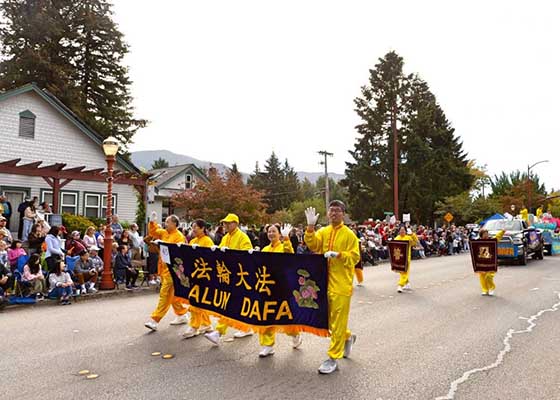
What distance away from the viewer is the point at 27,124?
21672mm

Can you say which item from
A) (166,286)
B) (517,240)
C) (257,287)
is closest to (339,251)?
(257,287)

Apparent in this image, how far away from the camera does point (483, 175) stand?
6419 cm

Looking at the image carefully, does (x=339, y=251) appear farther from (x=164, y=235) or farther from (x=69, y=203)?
(x=69, y=203)

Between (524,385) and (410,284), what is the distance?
8.63 metres

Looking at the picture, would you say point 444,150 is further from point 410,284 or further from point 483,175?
point 410,284

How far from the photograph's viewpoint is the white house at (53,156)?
20359 mm

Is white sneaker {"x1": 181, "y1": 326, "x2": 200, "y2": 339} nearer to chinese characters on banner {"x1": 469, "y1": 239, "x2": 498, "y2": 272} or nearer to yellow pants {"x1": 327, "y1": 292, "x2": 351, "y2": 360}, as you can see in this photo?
yellow pants {"x1": 327, "y1": 292, "x2": 351, "y2": 360}

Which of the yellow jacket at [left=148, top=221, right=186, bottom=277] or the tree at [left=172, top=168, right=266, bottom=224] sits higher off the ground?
the tree at [left=172, top=168, right=266, bottom=224]


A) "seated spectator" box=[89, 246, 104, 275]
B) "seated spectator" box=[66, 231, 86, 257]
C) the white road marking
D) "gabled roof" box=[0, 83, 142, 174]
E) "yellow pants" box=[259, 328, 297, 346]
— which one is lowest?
the white road marking

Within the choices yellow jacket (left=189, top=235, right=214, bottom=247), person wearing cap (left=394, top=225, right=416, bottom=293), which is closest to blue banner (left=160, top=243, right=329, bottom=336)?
yellow jacket (left=189, top=235, right=214, bottom=247)

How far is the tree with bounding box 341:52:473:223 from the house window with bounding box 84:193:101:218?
29.6m

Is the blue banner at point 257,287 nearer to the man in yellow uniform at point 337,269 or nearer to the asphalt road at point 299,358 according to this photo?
the man in yellow uniform at point 337,269

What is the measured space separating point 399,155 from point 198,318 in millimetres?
42627

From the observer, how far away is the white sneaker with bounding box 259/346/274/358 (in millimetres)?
6090
